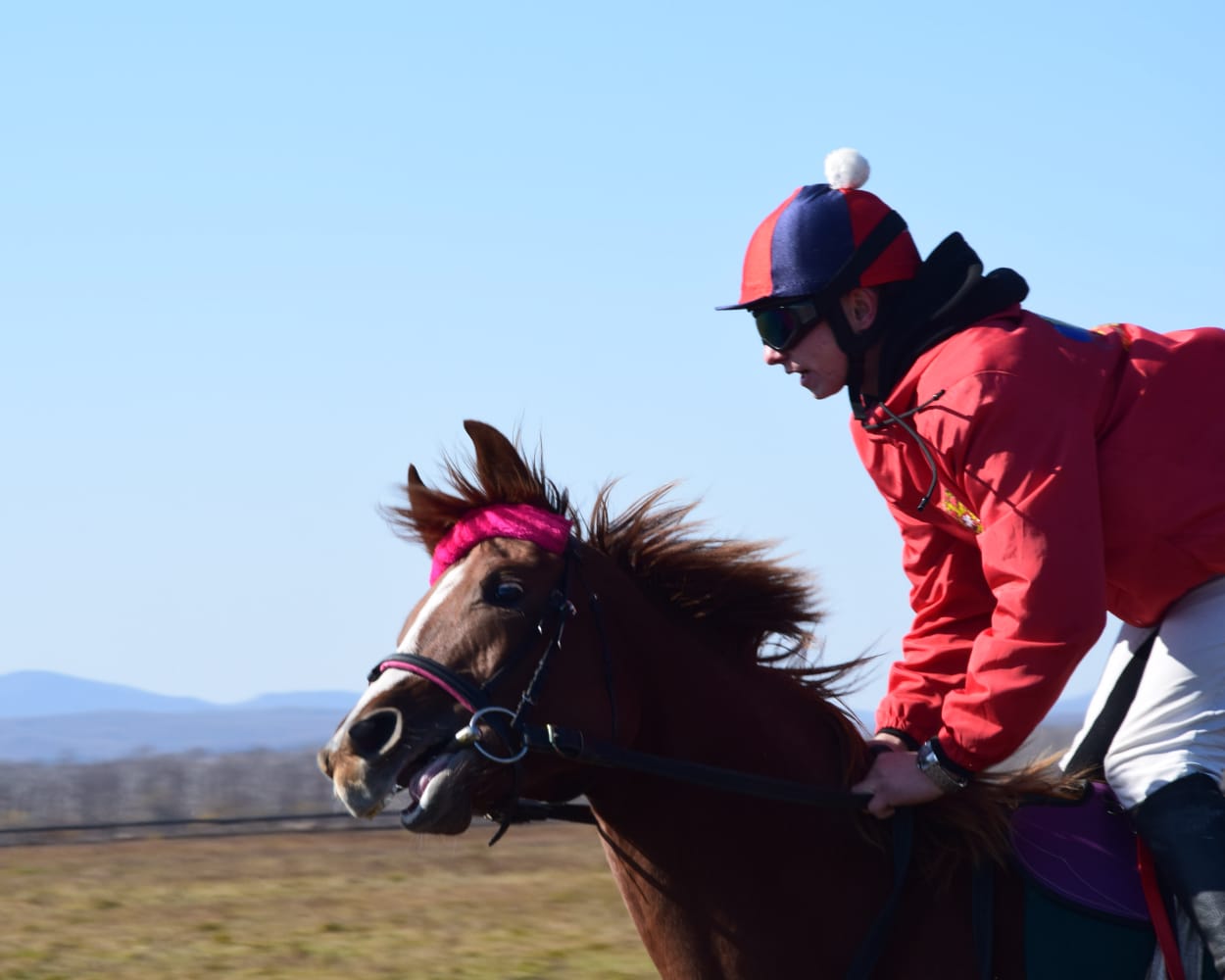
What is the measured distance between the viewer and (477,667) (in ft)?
11.3

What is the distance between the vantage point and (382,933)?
31.3 ft

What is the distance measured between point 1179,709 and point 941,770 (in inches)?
18.6

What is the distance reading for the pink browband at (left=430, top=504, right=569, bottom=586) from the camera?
362cm

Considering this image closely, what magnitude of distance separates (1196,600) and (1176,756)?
0.32 m

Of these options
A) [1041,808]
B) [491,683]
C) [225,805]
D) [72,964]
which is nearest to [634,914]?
[491,683]

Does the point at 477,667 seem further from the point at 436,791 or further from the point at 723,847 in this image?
the point at 723,847

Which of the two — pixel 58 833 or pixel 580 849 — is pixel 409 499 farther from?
pixel 58 833

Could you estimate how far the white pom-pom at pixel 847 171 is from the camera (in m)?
3.88

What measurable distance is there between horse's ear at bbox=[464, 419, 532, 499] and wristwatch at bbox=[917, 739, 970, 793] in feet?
3.19

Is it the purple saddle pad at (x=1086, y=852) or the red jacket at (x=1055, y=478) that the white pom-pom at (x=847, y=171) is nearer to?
the red jacket at (x=1055, y=478)

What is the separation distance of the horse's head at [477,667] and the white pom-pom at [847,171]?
36.0 inches

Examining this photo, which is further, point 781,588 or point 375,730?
point 781,588

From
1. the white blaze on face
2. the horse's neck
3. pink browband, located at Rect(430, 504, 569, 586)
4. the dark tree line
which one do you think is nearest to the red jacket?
the horse's neck

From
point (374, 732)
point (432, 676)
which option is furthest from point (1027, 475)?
point (374, 732)
